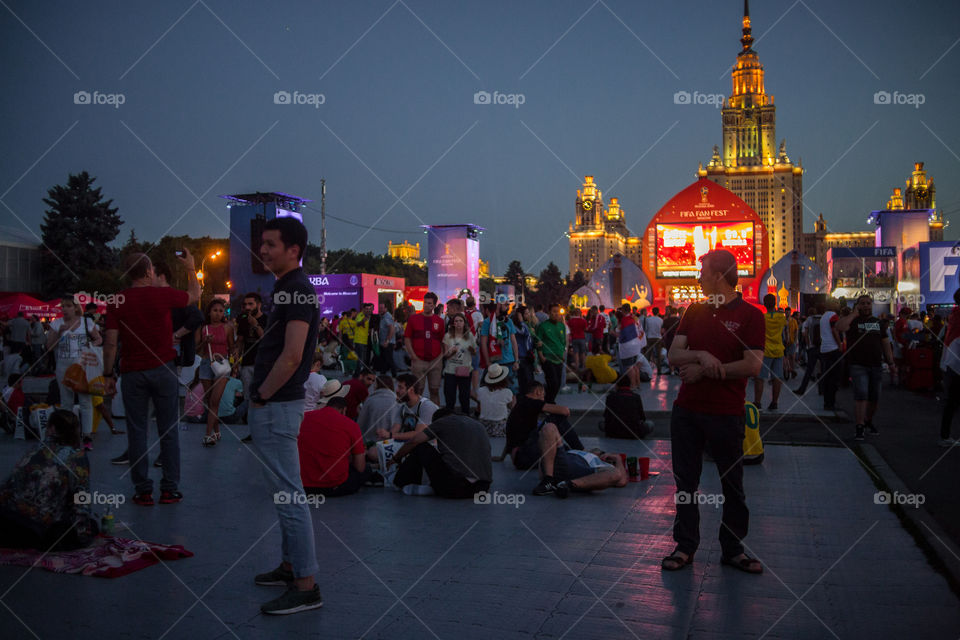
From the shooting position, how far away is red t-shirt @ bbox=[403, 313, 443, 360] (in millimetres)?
11359

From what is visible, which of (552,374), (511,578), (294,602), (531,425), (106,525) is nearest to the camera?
(294,602)

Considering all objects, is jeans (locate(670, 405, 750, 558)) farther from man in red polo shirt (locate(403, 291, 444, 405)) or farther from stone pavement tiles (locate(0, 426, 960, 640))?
man in red polo shirt (locate(403, 291, 444, 405))

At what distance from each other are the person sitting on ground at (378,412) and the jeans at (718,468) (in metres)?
3.68

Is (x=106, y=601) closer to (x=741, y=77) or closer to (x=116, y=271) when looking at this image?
(x=116, y=271)

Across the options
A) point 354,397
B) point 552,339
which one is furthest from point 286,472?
point 552,339

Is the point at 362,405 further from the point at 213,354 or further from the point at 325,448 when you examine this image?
the point at 213,354

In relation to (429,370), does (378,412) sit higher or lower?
lower

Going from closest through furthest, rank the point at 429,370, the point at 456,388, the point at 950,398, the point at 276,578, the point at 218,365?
the point at 276,578 → the point at 950,398 → the point at 218,365 → the point at 429,370 → the point at 456,388

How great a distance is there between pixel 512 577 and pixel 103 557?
2463 mm

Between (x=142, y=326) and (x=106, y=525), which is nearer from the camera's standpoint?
(x=106, y=525)

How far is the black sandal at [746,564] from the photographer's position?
4559 mm

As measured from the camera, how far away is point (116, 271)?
51.4 metres

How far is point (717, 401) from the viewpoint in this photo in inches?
180

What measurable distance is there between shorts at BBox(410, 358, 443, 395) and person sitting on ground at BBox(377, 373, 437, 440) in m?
2.93
